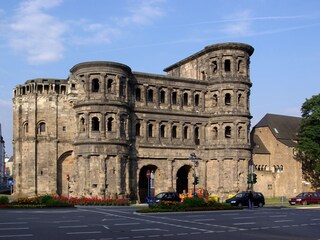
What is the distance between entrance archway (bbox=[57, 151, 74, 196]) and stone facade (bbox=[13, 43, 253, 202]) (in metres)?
0.12

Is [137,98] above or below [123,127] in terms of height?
above

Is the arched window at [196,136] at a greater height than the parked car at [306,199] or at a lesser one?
greater

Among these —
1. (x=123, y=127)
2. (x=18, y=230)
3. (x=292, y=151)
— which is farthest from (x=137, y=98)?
(x=18, y=230)

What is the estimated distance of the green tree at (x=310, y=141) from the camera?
7300cm

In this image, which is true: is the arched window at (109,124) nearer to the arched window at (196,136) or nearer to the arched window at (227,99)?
the arched window at (196,136)

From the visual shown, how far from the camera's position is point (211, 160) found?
6216 cm

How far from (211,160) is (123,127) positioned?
13.3 meters

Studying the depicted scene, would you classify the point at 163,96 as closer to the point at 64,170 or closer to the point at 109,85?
the point at 109,85

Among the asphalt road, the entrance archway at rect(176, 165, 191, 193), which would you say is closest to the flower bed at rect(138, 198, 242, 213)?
the asphalt road

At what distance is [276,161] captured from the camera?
75.8m

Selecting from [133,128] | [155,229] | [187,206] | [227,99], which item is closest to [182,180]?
[133,128]

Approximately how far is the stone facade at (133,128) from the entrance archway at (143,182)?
0.13 m

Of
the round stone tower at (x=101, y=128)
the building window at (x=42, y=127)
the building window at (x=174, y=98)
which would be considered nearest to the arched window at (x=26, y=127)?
the building window at (x=42, y=127)

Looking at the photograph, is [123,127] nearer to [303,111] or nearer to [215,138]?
[215,138]
